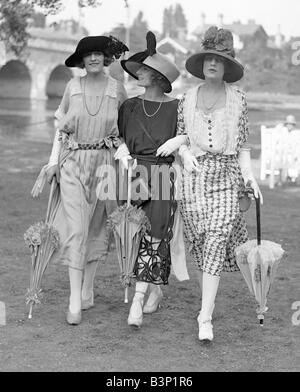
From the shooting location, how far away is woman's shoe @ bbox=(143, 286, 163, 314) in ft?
16.8

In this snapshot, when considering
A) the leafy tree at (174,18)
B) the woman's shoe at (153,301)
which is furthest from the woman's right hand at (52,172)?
the leafy tree at (174,18)

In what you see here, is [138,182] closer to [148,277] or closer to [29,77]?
[148,277]

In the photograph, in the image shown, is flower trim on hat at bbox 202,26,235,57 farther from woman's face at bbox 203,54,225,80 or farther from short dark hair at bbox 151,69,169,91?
short dark hair at bbox 151,69,169,91

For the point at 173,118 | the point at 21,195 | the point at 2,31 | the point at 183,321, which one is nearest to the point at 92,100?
the point at 173,118

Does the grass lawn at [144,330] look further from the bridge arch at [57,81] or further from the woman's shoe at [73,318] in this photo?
the bridge arch at [57,81]

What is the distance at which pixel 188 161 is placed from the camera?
467 cm

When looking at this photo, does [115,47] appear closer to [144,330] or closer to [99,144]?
[99,144]

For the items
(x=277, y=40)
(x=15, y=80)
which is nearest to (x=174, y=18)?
(x=277, y=40)

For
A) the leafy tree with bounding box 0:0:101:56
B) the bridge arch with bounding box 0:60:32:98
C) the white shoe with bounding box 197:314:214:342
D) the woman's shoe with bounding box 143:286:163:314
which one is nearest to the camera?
the white shoe with bounding box 197:314:214:342

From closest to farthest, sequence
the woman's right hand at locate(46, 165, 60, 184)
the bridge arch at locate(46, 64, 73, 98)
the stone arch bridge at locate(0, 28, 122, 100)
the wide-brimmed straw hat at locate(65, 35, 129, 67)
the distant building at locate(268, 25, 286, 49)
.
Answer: the wide-brimmed straw hat at locate(65, 35, 129, 67), the woman's right hand at locate(46, 165, 60, 184), the stone arch bridge at locate(0, 28, 122, 100), the bridge arch at locate(46, 64, 73, 98), the distant building at locate(268, 25, 286, 49)

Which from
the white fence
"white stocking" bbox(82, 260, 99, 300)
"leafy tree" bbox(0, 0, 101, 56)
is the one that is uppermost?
"leafy tree" bbox(0, 0, 101, 56)

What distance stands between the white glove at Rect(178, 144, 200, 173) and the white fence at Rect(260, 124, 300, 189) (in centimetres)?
709

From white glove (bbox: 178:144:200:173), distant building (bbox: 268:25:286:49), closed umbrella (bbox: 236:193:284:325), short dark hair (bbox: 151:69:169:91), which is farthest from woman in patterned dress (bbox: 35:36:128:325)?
distant building (bbox: 268:25:286:49)
